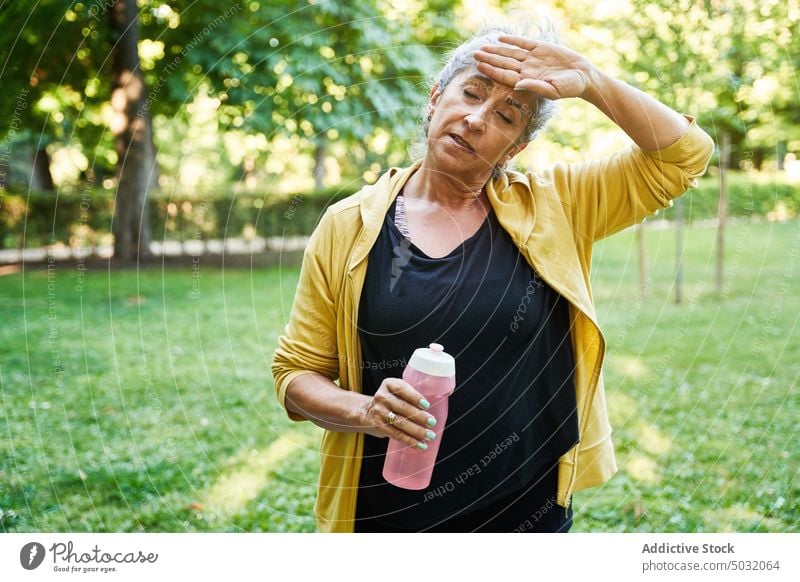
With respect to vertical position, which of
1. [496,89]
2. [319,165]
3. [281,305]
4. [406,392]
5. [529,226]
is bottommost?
[281,305]

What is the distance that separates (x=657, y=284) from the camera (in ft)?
24.3

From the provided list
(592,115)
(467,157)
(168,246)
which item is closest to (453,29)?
(592,115)

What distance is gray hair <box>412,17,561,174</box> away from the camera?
1576 mm

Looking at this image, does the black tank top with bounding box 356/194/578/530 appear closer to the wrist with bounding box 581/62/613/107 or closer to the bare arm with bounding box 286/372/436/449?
the bare arm with bounding box 286/372/436/449

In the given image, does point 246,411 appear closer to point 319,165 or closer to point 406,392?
point 406,392

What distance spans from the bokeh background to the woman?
11.8 inches

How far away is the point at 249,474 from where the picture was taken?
3447 mm

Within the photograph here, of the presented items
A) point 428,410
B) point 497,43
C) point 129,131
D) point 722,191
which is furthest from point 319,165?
point 428,410

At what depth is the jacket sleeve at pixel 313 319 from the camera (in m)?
1.50

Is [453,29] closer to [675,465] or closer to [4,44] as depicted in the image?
[4,44]

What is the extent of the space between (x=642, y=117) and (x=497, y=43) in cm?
34

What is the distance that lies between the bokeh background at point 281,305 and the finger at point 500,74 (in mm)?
241

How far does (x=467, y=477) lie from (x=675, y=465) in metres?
2.30
